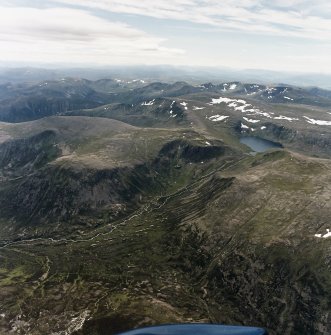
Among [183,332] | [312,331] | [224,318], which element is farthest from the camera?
[224,318]

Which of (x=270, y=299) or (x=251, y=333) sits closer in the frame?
(x=251, y=333)

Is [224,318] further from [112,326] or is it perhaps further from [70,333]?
[70,333]

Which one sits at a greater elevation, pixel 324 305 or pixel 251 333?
pixel 251 333

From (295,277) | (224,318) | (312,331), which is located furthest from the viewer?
(295,277)

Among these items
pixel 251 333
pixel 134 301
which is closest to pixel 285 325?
pixel 134 301

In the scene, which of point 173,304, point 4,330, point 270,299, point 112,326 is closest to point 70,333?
point 112,326

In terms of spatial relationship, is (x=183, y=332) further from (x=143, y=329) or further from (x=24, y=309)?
(x=24, y=309)

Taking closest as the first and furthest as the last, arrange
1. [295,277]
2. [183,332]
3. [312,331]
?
[183,332]
[312,331]
[295,277]

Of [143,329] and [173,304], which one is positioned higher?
[143,329]

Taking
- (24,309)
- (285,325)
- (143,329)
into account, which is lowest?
(24,309)
